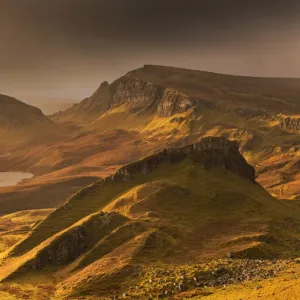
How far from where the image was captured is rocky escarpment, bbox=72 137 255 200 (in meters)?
129

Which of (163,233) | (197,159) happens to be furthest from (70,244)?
(197,159)

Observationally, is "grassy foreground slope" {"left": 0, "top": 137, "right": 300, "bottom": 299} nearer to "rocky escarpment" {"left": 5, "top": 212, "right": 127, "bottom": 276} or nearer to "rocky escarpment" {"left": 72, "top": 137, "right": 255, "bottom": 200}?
"rocky escarpment" {"left": 5, "top": 212, "right": 127, "bottom": 276}

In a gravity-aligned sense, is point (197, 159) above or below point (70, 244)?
above

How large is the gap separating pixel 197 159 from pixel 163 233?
4584 centimetres

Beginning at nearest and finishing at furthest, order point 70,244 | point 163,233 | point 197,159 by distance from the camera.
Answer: point 70,244 → point 163,233 → point 197,159

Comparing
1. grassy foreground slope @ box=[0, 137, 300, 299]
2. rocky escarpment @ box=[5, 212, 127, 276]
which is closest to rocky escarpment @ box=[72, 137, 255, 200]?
grassy foreground slope @ box=[0, 137, 300, 299]

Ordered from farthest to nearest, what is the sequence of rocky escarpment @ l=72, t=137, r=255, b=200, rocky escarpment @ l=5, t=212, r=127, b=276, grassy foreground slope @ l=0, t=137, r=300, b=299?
rocky escarpment @ l=72, t=137, r=255, b=200 → rocky escarpment @ l=5, t=212, r=127, b=276 → grassy foreground slope @ l=0, t=137, r=300, b=299

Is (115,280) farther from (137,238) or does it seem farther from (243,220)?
(243,220)

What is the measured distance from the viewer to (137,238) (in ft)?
285

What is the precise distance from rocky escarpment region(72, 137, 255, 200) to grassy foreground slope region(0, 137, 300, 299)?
0.32 m

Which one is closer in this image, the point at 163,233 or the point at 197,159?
the point at 163,233

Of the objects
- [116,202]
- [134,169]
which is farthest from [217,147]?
[116,202]

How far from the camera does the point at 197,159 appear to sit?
131875mm

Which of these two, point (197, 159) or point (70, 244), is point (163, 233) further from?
point (197, 159)
